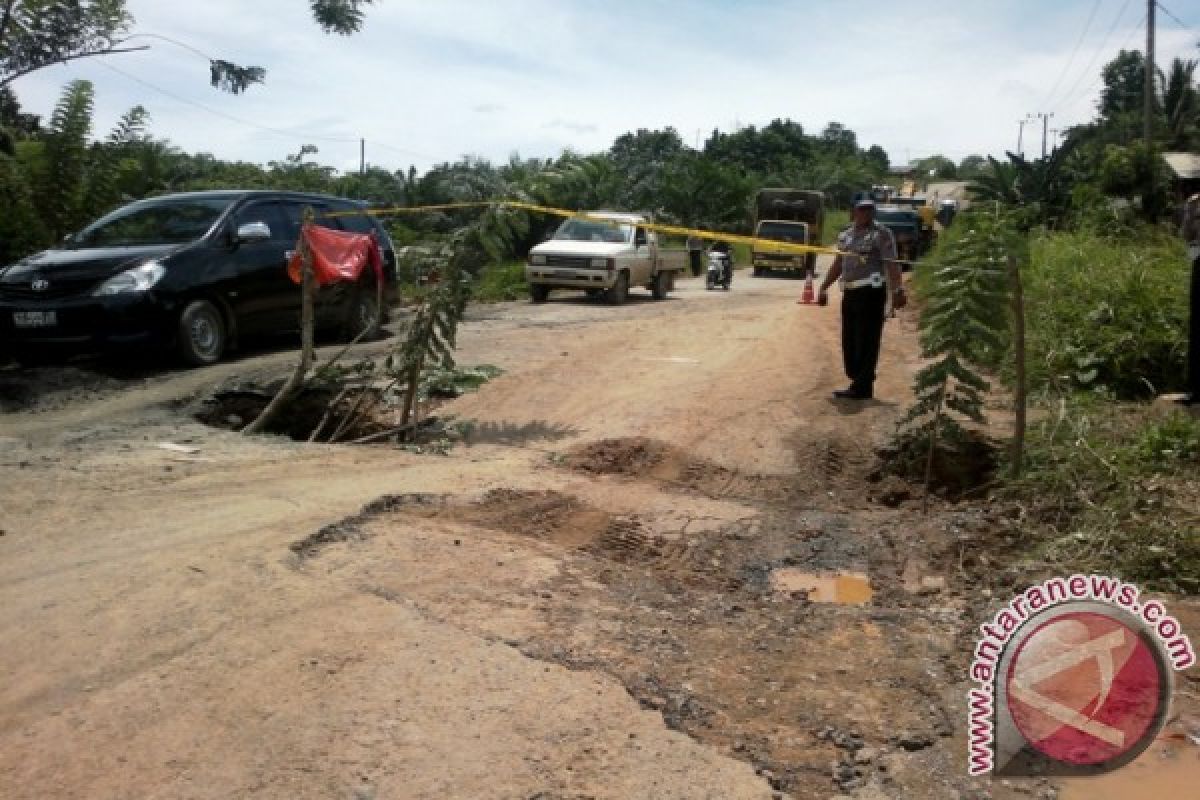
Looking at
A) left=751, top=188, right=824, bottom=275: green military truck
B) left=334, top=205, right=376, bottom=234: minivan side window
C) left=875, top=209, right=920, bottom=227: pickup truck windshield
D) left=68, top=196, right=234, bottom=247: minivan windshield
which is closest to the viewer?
left=68, top=196, right=234, bottom=247: minivan windshield

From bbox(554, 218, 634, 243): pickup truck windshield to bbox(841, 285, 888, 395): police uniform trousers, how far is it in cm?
1154

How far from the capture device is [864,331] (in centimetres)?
858

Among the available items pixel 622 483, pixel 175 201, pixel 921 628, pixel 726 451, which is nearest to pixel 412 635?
pixel 921 628

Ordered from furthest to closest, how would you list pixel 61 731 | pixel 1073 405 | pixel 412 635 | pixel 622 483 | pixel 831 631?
pixel 1073 405
pixel 622 483
pixel 831 631
pixel 412 635
pixel 61 731

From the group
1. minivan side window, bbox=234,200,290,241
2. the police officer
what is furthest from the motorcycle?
the police officer

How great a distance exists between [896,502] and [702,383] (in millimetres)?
2725

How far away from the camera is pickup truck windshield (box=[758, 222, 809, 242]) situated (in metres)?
32.1

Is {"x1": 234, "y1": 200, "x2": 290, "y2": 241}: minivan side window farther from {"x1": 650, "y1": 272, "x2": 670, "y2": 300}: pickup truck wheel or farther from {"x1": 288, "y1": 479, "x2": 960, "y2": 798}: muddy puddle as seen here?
{"x1": 650, "y1": 272, "x2": 670, "y2": 300}: pickup truck wheel

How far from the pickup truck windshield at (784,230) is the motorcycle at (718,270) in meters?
7.03

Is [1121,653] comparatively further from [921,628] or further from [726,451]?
[726,451]

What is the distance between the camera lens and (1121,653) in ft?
10.2

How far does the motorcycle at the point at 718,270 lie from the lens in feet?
82.6

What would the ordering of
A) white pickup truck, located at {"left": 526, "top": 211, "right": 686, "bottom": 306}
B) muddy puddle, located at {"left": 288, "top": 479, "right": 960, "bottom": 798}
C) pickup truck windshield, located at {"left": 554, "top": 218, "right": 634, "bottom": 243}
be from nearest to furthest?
muddy puddle, located at {"left": 288, "top": 479, "right": 960, "bottom": 798} → white pickup truck, located at {"left": 526, "top": 211, "right": 686, "bottom": 306} → pickup truck windshield, located at {"left": 554, "top": 218, "right": 634, "bottom": 243}

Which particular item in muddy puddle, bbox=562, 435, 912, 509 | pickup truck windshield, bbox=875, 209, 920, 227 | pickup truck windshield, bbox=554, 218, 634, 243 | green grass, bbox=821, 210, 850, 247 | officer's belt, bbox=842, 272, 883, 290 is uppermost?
green grass, bbox=821, 210, 850, 247
